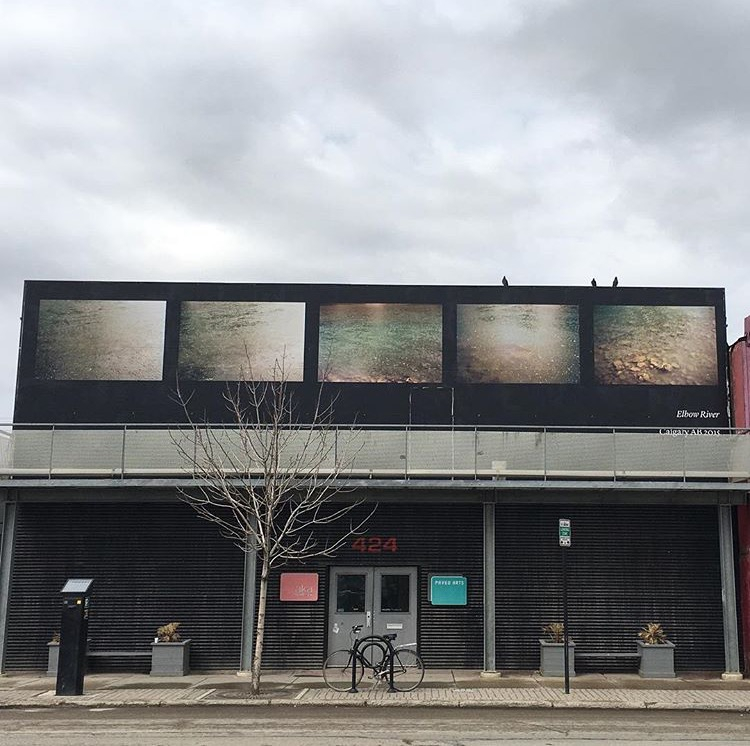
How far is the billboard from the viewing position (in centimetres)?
2141

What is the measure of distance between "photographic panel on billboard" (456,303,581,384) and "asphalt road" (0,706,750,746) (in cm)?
861

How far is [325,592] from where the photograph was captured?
19844 mm

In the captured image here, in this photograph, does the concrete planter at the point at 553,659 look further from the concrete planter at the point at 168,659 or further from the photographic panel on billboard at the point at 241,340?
the photographic panel on billboard at the point at 241,340

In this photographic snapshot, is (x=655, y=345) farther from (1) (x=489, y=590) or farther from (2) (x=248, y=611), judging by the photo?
(2) (x=248, y=611)

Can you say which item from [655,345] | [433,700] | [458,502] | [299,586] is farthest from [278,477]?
[655,345]

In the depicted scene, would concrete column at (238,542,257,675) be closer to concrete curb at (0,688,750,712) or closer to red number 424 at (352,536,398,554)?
red number 424 at (352,536,398,554)

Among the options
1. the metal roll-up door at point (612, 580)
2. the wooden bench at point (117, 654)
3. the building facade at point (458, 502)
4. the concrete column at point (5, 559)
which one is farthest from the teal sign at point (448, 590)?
the concrete column at point (5, 559)

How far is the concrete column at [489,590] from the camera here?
62.4 feet

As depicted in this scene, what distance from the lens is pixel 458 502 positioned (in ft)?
65.0

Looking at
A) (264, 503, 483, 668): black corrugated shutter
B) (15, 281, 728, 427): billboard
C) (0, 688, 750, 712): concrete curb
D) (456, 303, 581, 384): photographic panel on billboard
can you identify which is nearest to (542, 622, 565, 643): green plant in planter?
(264, 503, 483, 668): black corrugated shutter

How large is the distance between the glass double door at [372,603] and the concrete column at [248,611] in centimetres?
170

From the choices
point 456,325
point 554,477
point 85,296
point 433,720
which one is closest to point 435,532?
point 554,477

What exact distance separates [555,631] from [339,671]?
4.60m

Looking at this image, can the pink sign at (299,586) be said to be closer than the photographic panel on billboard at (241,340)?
Yes
